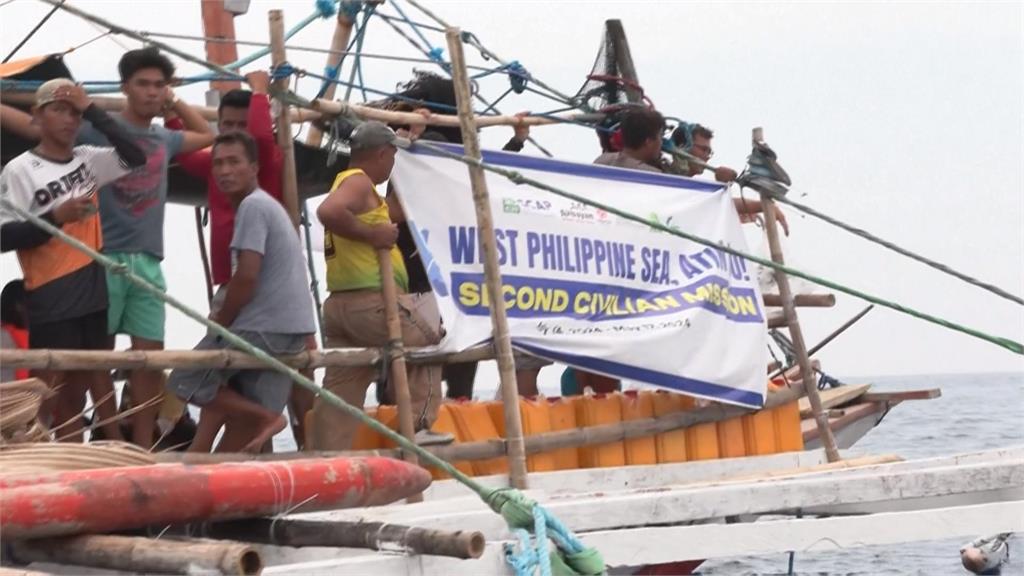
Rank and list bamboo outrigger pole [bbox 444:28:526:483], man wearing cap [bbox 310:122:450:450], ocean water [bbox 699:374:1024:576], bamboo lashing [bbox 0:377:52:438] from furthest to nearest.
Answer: ocean water [bbox 699:374:1024:576] → bamboo outrigger pole [bbox 444:28:526:483] → man wearing cap [bbox 310:122:450:450] → bamboo lashing [bbox 0:377:52:438]

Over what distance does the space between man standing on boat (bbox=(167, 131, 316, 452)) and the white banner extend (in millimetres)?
831

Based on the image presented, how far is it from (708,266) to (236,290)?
2946mm

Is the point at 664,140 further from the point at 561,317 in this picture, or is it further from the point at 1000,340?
the point at 1000,340

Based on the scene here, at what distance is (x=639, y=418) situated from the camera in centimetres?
959

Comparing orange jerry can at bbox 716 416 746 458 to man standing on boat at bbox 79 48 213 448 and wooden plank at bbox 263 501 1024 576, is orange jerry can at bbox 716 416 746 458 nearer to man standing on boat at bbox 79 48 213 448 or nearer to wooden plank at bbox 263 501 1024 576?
wooden plank at bbox 263 501 1024 576

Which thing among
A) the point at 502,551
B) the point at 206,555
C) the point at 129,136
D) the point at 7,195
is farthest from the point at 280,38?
the point at 206,555

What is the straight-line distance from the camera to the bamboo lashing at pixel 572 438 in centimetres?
789

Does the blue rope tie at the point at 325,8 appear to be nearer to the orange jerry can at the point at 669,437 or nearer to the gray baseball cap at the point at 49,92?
the gray baseball cap at the point at 49,92

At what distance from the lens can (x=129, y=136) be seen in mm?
8125

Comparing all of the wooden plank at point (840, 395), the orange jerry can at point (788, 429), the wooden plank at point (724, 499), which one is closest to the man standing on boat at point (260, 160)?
the wooden plank at point (724, 499)

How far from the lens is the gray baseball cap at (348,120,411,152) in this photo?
8477mm

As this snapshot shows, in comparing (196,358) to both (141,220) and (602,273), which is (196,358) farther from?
(602,273)

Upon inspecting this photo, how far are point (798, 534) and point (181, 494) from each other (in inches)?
125

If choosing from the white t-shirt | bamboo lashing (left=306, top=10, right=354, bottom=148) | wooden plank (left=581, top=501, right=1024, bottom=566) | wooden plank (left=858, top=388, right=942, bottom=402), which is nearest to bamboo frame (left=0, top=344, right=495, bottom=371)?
the white t-shirt
